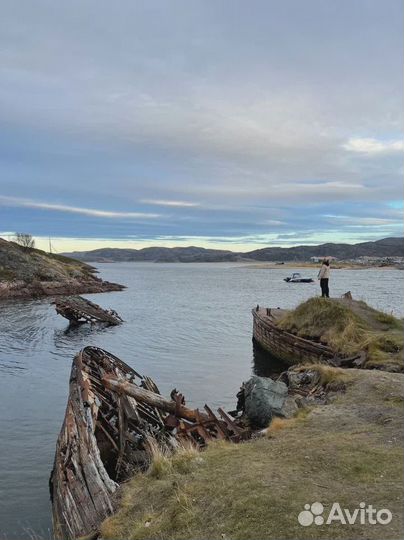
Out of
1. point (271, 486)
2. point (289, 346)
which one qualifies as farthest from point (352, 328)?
point (271, 486)

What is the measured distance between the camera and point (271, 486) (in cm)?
626

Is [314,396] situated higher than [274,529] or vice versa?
[274,529]

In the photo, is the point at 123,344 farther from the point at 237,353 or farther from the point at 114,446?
the point at 114,446

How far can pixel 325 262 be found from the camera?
2603 centimetres

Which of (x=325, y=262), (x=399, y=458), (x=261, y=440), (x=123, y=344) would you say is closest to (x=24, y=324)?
(x=123, y=344)

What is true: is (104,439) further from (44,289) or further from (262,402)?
(44,289)

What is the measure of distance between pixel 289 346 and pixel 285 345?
0.53 metres

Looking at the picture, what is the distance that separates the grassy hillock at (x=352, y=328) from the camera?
671 inches

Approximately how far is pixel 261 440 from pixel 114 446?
3.18 meters

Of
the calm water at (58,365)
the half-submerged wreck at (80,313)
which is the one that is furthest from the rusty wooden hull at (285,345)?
the half-submerged wreck at (80,313)

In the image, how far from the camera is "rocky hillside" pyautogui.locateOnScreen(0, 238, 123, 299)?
67.5 m

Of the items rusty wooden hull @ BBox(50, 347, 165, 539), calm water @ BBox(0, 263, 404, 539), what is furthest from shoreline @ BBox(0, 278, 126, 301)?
rusty wooden hull @ BBox(50, 347, 165, 539)

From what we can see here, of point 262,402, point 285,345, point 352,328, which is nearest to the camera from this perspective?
point 262,402

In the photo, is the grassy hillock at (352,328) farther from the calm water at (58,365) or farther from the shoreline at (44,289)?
the shoreline at (44,289)
